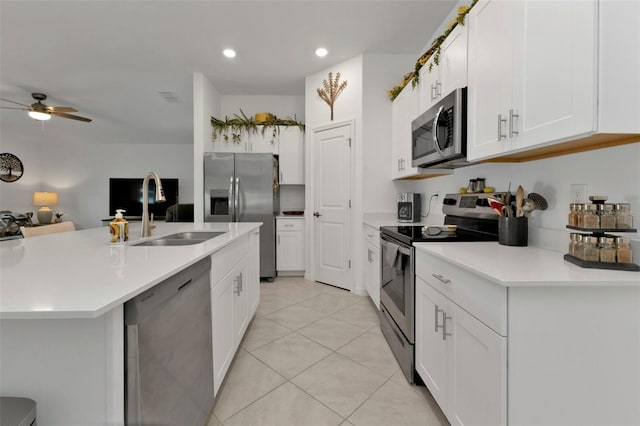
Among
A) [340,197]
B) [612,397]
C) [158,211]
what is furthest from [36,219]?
[612,397]

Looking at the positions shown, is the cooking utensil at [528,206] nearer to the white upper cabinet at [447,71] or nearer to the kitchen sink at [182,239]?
the white upper cabinet at [447,71]

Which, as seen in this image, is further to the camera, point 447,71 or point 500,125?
point 447,71

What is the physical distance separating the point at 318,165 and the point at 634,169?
3.09m

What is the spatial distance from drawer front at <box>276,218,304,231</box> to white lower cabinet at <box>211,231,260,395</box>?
1.69 m

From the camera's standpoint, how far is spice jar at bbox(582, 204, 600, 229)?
1.07 meters

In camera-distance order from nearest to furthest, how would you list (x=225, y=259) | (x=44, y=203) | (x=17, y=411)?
(x=17, y=411)
(x=225, y=259)
(x=44, y=203)

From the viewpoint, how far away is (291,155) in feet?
14.4

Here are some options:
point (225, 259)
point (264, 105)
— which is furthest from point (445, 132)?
point (264, 105)

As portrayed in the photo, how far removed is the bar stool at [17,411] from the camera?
632mm

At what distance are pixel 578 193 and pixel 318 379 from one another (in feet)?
5.53

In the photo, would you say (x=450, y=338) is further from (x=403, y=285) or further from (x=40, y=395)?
(x=40, y=395)

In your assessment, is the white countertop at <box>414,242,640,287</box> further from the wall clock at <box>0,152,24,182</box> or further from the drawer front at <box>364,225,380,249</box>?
the wall clock at <box>0,152,24,182</box>

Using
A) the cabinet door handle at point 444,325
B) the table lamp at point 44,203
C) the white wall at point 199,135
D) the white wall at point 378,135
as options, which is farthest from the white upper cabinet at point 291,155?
the table lamp at point 44,203

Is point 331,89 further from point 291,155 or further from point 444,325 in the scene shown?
point 444,325
